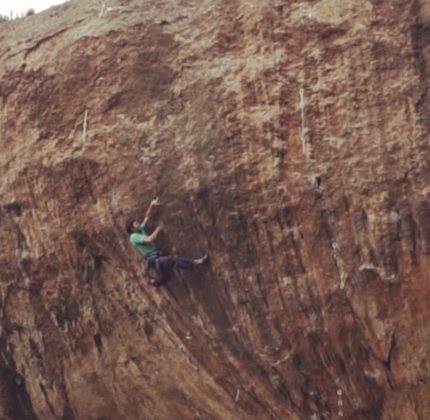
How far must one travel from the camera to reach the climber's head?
13.7 metres

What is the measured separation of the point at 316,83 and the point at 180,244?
101 inches

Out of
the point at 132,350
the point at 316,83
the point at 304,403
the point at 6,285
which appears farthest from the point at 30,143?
the point at 304,403

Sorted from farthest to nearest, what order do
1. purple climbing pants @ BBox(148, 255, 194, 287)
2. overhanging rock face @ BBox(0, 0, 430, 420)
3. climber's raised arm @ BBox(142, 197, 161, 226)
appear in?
climber's raised arm @ BBox(142, 197, 161, 226)
purple climbing pants @ BBox(148, 255, 194, 287)
overhanging rock face @ BBox(0, 0, 430, 420)

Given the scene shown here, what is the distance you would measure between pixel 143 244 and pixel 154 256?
0.20 meters

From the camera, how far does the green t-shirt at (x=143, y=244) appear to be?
44.6 ft

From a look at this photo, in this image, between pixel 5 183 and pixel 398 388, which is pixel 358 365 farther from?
pixel 5 183

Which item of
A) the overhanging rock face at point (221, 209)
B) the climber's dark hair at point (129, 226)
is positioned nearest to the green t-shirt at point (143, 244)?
the climber's dark hair at point (129, 226)

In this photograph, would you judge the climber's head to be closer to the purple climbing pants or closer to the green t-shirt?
the green t-shirt

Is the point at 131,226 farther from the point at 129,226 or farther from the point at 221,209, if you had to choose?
the point at 221,209

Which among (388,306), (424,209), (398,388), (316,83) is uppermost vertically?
(316,83)

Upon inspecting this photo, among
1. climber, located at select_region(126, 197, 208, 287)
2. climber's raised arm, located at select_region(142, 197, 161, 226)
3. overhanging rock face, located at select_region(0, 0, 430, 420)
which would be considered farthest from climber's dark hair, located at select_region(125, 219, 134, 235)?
climber's raised arm, located at select_region(142, 197, 161, 226)

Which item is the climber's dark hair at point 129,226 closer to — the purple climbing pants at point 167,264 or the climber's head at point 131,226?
the climber's head at point 131,226

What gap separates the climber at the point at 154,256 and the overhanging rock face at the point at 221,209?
14 cm

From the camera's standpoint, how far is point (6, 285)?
48.9ft
